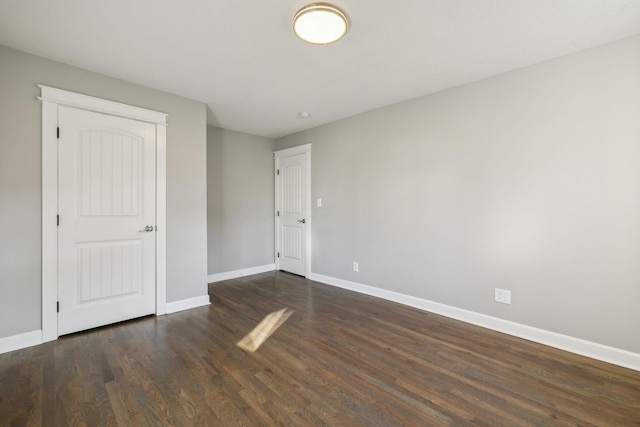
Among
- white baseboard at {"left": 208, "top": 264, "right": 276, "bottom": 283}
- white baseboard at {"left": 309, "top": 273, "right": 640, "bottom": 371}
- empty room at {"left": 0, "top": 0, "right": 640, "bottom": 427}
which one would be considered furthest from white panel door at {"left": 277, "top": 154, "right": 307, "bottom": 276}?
white baseboard at {"left": 309, "top": 273, "right": 640, "bottom": 371}

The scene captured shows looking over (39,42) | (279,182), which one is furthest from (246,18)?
(279,182)

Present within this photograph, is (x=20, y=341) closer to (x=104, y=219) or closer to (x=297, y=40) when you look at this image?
(x=104, y=219)

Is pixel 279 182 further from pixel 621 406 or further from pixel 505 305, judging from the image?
pixel 621 406

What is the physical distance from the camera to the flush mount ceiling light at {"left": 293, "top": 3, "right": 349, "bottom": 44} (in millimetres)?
1782

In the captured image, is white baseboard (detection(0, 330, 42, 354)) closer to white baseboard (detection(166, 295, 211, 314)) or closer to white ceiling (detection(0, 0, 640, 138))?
white baseboard (detection(166, 295, 211, 314))

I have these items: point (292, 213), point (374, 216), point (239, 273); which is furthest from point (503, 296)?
point (239, 273)

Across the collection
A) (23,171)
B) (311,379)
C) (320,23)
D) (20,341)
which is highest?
(320,23)

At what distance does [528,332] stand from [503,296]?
346mm

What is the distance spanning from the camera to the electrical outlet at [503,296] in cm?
262

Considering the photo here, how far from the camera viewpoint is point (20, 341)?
2291 millimetres

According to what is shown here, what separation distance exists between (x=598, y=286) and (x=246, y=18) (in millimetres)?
3402

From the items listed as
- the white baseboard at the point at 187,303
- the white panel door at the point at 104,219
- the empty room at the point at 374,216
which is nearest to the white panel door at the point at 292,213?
the empty room at the point at 374,216

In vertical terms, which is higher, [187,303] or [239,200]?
[239,200]

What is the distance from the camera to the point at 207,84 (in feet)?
9.54
